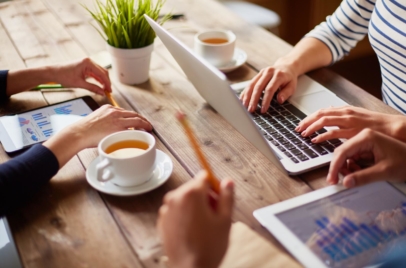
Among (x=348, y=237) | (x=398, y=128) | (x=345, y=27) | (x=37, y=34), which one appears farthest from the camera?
(x=37, y=34)

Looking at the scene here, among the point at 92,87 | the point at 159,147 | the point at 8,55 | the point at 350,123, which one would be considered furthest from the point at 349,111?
the point at 8,55

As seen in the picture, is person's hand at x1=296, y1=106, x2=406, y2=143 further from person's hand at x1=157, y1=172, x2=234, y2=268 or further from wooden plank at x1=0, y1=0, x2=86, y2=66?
wooden plank at x1=0, y1=0, x2=86, y2=66

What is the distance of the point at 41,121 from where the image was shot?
109 centimetres

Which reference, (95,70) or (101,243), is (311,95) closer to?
(95,70)

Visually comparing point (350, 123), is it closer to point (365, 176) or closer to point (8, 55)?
point (365, 176)

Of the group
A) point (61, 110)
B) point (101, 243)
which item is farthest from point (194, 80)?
point (101, 243)

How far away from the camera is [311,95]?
1.17 meters

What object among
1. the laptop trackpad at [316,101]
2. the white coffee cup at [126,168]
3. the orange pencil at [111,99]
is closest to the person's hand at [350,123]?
the laptop trackpad at [316,101]

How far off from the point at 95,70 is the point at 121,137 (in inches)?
14.4

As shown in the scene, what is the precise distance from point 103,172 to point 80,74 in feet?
1.48

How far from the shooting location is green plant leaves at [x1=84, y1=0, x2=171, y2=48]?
1187 mm

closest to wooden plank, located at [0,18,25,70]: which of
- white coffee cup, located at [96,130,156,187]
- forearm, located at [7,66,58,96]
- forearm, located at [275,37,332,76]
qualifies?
forearm, located at [7,66,58,96]

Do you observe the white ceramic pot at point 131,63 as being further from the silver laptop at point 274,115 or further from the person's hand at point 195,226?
the person's hand at point 195,226

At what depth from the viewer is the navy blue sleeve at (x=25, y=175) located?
Result: 2.71ft
